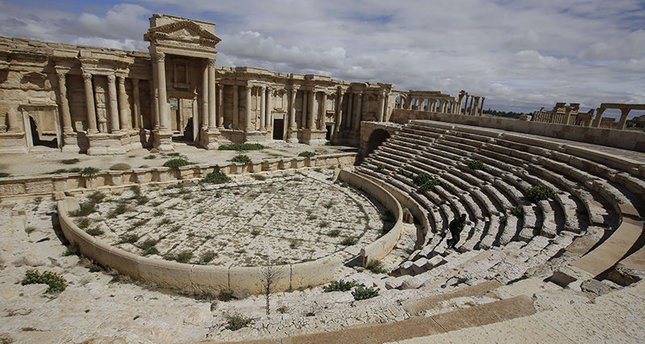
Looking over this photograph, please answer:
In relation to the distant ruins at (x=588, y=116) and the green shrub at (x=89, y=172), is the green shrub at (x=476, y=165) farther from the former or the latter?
the green shrub at (x=89, y=172)

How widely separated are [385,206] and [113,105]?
16.9 meters

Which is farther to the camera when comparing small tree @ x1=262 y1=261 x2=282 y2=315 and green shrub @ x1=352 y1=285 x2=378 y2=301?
small tree @ x1=262 y1=261 x2=282 y2=315

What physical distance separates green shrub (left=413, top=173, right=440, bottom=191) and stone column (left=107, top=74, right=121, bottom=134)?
17730 millimetres

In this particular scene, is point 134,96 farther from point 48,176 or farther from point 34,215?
point 34,215

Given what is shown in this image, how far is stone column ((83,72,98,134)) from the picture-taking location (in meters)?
19.1

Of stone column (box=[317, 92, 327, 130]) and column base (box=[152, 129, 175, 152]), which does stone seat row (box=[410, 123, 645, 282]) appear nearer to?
stone column (box=[317, 92, 327, 130])

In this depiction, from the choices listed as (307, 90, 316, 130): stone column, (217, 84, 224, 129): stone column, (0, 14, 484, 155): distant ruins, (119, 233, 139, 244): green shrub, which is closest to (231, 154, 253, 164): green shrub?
(0, 14, 484, 155): distant ruins

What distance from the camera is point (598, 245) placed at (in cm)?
707

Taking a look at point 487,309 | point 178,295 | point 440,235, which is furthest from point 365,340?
point 440,235

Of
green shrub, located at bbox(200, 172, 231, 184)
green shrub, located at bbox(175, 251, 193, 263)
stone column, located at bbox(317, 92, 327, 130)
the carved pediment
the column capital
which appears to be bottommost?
green shrub, located at bbox(175, 251, 193, 263)

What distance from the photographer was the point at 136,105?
72.1ft

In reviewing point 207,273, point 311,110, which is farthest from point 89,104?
point 207,273

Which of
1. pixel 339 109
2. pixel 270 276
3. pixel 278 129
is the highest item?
pixel 339 109

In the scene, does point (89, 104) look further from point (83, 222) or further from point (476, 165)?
point (476, 165)
